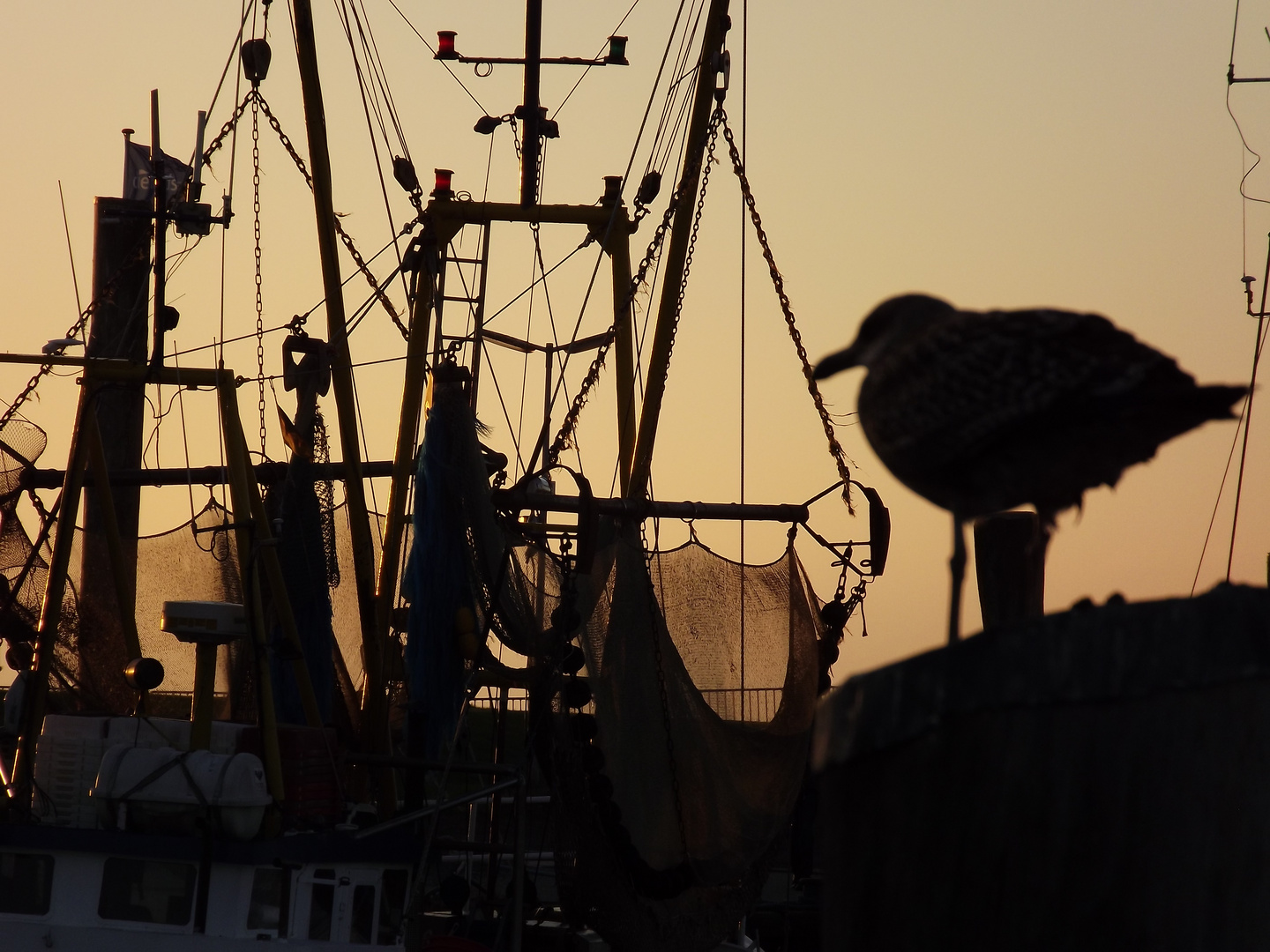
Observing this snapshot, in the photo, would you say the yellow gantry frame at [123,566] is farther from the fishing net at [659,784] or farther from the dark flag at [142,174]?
the dark flag at [142,174]

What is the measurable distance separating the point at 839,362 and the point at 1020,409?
104cm

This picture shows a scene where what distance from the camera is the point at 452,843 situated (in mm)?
11148

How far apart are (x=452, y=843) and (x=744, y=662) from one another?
3.05m

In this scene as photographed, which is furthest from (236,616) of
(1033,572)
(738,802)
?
(1033,572)

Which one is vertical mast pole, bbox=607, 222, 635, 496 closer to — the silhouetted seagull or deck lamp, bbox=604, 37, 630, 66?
deck lamp, bbox=604, 37, 630, 66

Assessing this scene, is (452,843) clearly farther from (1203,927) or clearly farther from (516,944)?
(1203,927)

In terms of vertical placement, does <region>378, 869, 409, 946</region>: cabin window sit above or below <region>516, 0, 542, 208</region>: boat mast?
below

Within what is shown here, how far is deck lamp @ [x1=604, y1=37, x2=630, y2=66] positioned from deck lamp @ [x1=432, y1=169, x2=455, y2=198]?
2.28m

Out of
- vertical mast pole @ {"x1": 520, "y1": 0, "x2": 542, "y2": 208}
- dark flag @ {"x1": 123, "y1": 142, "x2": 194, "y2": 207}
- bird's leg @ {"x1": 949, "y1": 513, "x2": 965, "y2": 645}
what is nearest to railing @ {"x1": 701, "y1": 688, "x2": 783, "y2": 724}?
vertical mast pole @ {"x1": 520, "y1": 0, "x2": 542, "y2": 208}

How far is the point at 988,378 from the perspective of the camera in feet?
16.1

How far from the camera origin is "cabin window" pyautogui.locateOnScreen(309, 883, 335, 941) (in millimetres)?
10312

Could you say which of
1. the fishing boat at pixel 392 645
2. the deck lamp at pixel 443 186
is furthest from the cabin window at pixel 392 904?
the deck lamp at pixel 443 186

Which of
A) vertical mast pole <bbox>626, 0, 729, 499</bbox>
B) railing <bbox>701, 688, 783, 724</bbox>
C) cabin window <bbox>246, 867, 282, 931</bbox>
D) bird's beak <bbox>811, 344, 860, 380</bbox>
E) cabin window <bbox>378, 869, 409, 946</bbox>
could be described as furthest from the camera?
vertical mast pole <bbox>626, 0, 729, 499</bbox>

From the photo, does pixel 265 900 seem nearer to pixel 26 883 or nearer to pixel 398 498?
pixel 26 883
